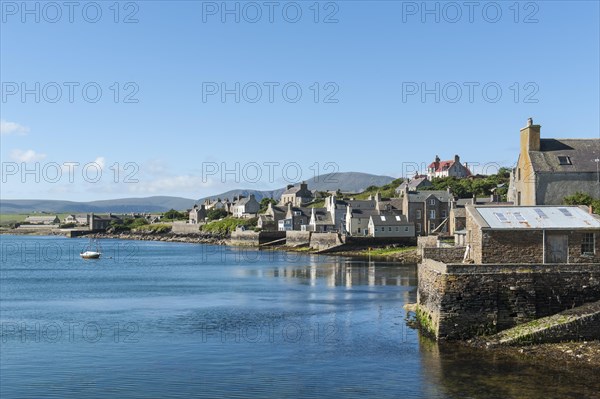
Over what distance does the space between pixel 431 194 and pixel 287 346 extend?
7941 centimetres

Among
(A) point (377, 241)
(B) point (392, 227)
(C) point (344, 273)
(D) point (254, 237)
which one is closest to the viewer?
(C) point (344, 273)

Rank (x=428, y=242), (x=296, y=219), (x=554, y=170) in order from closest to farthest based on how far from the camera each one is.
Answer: (x=554, y=170), (x=428, y=242), (x=296, y=219)

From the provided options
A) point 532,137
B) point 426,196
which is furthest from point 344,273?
point 426,196

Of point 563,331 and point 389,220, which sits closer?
point 563,331

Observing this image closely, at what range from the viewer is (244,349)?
105ft

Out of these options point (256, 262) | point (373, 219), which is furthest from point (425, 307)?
point (373, 219)

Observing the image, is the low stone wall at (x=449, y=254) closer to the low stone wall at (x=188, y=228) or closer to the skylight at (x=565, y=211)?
the skylight at (x=565, y=211)

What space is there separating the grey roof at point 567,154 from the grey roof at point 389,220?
50969mm

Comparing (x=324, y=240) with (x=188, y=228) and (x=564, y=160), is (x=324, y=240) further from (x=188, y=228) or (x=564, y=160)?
(x=188, y=228)

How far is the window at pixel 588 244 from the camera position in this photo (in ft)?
108

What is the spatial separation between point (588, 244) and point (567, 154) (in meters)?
22.7

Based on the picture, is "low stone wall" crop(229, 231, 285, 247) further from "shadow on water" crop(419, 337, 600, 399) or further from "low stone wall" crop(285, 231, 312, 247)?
"shadow on water" crop(419, 337, 600, 399)

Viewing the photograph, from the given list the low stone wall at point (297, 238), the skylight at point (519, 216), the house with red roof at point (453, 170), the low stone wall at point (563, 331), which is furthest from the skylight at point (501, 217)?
the house with red roof at point (453, 170)

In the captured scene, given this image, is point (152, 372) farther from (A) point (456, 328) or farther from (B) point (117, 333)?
(A) point (456, 328)
